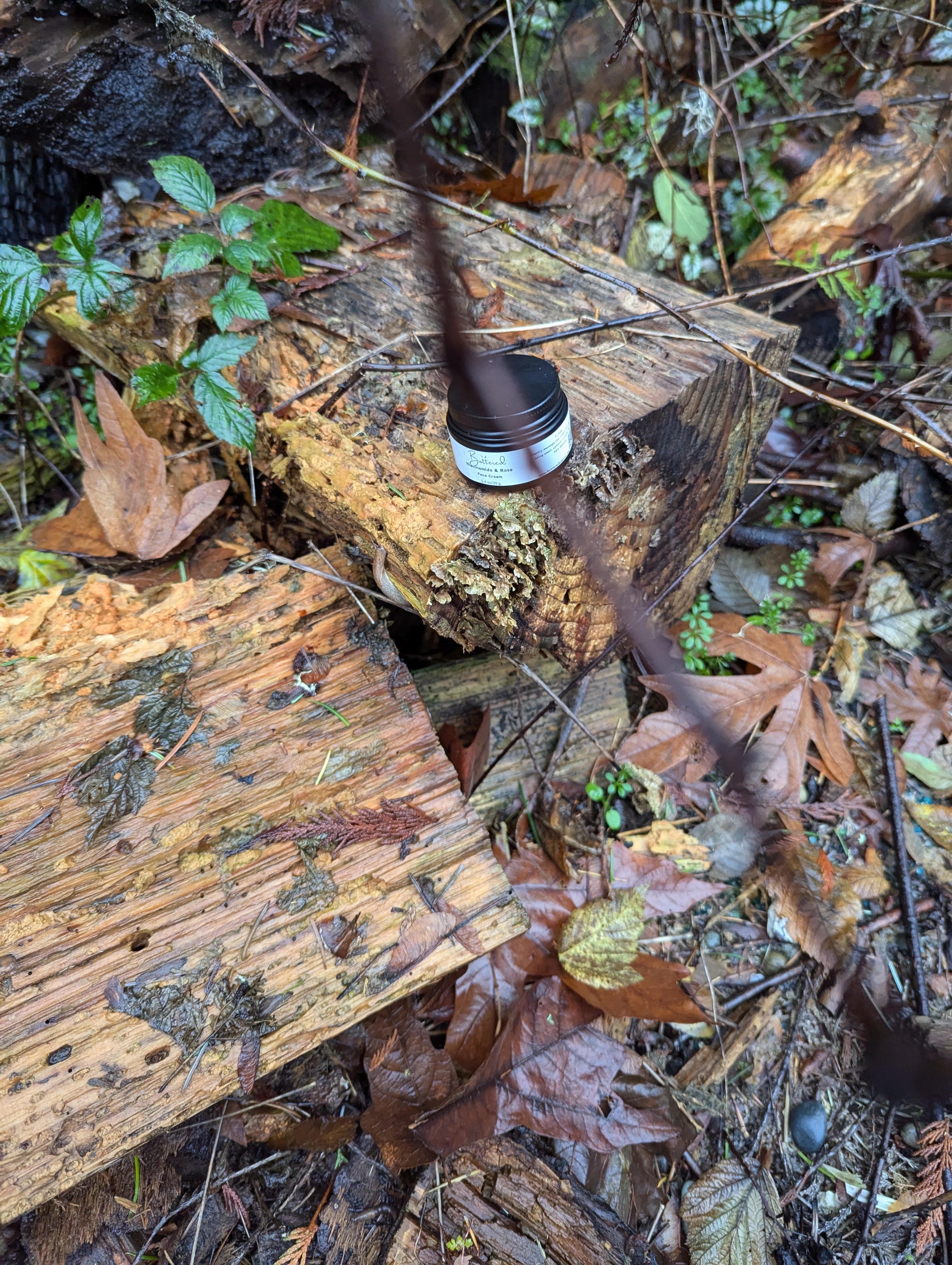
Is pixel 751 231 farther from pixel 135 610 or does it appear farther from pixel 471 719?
pixel 135 610

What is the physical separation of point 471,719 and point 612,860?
0.62m

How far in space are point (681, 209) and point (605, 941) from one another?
2981mm

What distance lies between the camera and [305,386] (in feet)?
6.77

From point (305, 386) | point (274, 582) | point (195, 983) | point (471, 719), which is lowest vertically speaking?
point (471, 719)

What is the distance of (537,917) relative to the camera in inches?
82.4

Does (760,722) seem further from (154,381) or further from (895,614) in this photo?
(154,381)

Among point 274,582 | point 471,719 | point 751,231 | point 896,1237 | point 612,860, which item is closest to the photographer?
point 896,1237

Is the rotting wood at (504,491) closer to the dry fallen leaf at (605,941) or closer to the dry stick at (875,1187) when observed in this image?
the dry fallen leaf at (605,941)

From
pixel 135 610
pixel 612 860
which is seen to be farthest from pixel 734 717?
pixel 135 610

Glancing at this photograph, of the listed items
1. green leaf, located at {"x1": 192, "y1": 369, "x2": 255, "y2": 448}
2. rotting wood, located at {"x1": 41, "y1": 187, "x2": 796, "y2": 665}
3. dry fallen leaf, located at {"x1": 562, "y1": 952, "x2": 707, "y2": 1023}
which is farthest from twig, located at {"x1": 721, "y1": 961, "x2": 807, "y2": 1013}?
green leaf, located at {"x1": 192, "y1": 369, "x2": 255, "y2": 448}

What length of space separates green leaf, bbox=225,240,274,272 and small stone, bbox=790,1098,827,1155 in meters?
2.80

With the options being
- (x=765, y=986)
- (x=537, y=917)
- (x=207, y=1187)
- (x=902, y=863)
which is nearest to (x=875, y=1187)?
(x=765, y=986)

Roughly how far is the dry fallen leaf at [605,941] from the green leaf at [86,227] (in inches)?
91.6

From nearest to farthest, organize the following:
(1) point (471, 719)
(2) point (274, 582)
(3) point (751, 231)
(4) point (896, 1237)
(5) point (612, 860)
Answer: (4) point (896, 1237), (2) point (274, 582), (5) point (612, 860), (1) point (471, 719), (3) point (751, 231)
